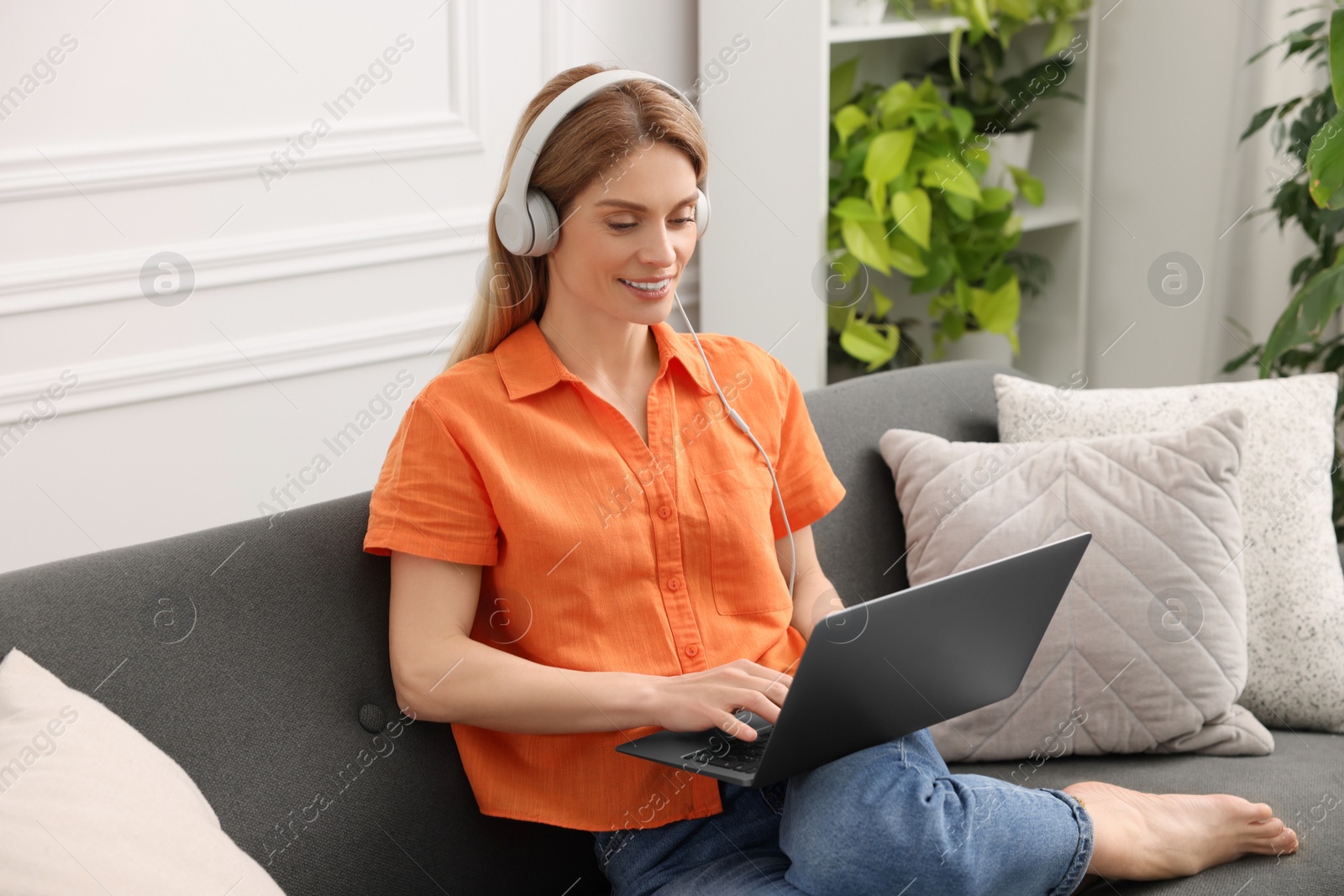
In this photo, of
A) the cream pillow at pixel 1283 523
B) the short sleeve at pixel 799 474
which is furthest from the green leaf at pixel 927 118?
the short sleeve at pixel 799 474

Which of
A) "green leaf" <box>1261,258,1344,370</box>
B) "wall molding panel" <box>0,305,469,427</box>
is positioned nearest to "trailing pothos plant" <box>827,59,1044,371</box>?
"green leaf" <box>1261,258,1344,370</box>

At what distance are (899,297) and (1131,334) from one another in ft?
1.90

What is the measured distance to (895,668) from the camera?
3.62 feet

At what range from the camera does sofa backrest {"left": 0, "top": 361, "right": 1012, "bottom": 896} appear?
1.16 meters

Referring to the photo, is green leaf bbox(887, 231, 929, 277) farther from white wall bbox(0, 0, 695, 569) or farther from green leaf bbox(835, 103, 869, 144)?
white wall bbox(0, 0, 695, 569)

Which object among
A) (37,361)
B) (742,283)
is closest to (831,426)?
(742,283)

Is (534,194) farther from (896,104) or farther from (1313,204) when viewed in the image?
(1313,204)

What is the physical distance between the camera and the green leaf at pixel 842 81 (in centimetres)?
262

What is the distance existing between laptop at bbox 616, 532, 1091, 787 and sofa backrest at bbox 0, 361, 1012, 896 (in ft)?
0.76

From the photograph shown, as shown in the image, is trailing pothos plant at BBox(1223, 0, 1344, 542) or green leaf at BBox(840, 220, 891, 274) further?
green leaf at BBox(840, 220, 891, 274)

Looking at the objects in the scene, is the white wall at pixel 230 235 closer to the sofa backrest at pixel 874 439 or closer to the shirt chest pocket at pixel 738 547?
the sofa backrest at pixel 874 439

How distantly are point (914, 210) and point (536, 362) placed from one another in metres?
1.42

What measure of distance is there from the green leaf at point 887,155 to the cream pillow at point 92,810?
1.82 m

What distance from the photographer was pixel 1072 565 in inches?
48.4
